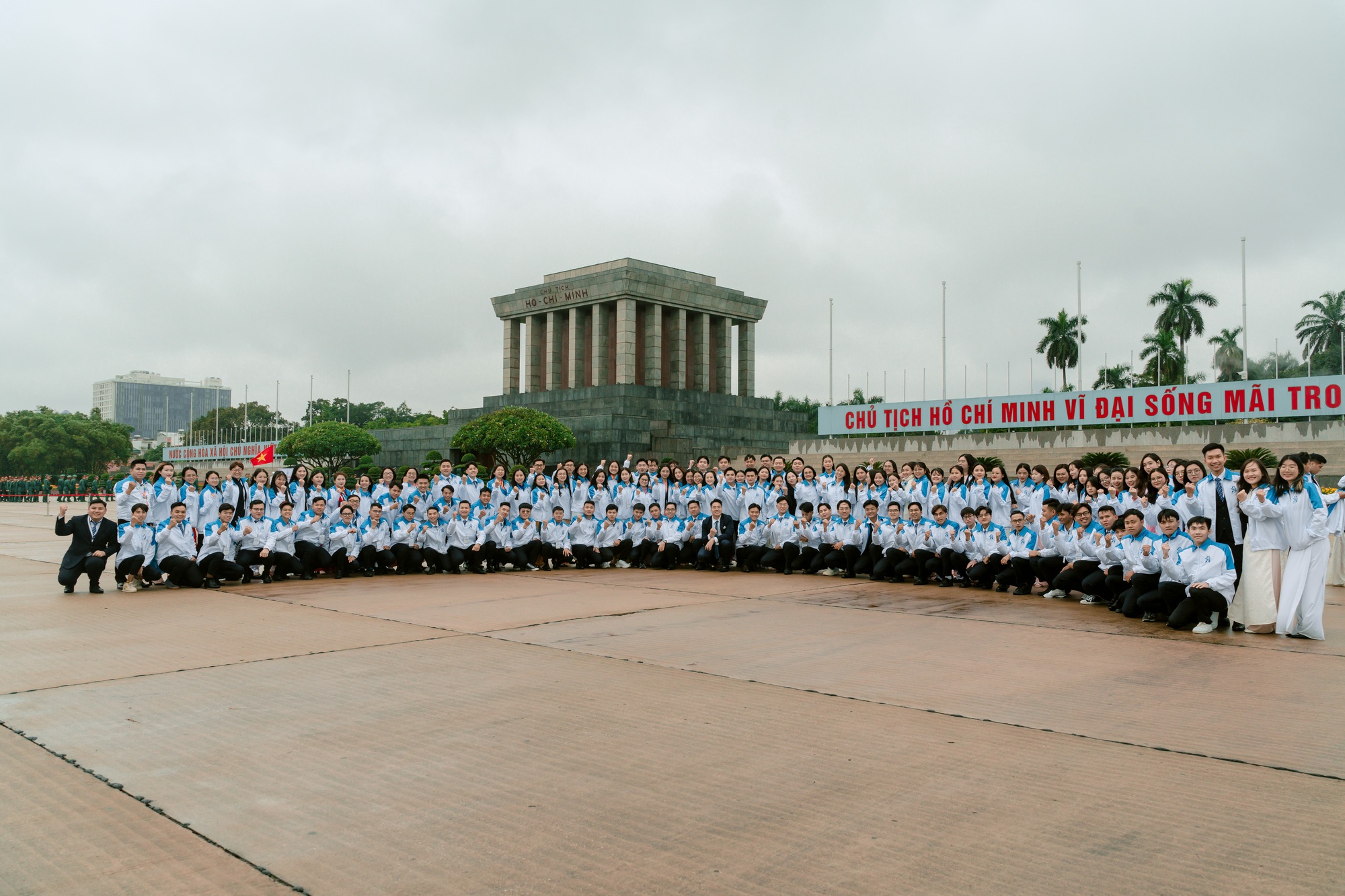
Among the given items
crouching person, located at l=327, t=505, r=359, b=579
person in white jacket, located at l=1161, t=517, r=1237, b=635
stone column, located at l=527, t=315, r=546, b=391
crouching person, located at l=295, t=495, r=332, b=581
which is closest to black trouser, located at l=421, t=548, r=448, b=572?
crouching person, located at l=327, t=505, r=359, b=579

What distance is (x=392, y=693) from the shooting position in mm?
5398

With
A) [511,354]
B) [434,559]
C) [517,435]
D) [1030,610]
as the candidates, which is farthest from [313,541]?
[511,354]

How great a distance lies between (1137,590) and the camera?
28.7 feet

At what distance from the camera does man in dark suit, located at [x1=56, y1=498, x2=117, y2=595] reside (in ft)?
33.5

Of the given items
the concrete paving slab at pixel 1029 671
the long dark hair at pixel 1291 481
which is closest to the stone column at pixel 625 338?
the concrete paving slab at pixel 1029 671

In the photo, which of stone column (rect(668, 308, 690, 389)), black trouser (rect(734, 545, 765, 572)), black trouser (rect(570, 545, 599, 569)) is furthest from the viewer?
stone column (rect(668, 308, 690, 389))

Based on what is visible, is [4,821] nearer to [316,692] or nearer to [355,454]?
[316,692]

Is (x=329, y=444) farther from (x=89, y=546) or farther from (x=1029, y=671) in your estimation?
(x=1029, y=671)

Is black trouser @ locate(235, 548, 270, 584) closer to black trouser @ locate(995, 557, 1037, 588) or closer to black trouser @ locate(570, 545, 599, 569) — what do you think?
black trouser @ locate(570, 545, 599, 569)

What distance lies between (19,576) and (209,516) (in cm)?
272

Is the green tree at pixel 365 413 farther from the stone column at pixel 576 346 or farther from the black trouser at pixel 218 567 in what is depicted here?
the black trouser at pixel 218 567

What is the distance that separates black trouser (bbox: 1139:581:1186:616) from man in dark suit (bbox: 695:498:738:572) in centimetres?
638

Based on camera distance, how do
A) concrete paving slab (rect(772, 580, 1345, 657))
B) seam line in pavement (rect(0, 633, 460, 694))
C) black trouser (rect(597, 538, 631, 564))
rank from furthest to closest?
black trouser (rect(597, 538, 631, 564)) < concrete paving slab (rect(772, 580, 1345, 657)) < seam line in pavement (rect(0, 633, 460, 694))

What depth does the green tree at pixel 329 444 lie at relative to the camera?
40.7 metres
